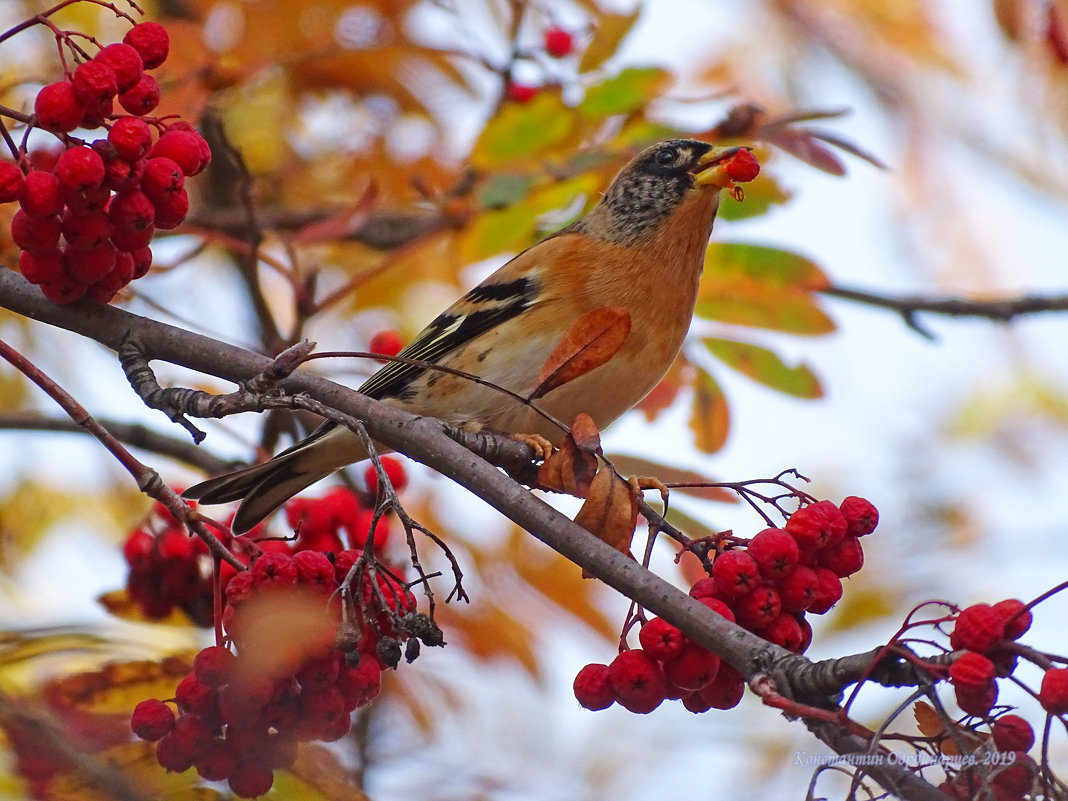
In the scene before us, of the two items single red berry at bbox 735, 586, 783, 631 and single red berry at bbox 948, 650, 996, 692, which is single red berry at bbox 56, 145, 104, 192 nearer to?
single red berry at bbox 735, 586, 783, 631

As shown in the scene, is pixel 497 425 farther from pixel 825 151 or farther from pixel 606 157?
pixel 825 151

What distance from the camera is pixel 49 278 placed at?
291cm

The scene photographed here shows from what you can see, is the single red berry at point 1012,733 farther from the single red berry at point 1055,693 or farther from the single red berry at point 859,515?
the single red berry at point 859,515

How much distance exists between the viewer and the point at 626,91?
482cm

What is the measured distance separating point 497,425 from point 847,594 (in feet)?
11.0

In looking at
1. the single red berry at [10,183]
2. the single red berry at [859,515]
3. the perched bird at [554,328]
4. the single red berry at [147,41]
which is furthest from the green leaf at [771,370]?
the single red berry at [10,183]

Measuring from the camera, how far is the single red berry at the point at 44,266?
9.46 feet

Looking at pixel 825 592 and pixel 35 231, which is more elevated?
pixel 35 231

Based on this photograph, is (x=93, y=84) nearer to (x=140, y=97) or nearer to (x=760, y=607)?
(x=140, y=97)

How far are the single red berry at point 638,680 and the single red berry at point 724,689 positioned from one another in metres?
0.12

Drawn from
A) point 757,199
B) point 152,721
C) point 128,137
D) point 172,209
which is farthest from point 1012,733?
point 757,199

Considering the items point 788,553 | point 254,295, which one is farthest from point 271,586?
point 254,295

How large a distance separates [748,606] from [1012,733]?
0.64 m

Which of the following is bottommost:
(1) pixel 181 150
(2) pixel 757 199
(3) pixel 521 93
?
(1) pixel 181 150
